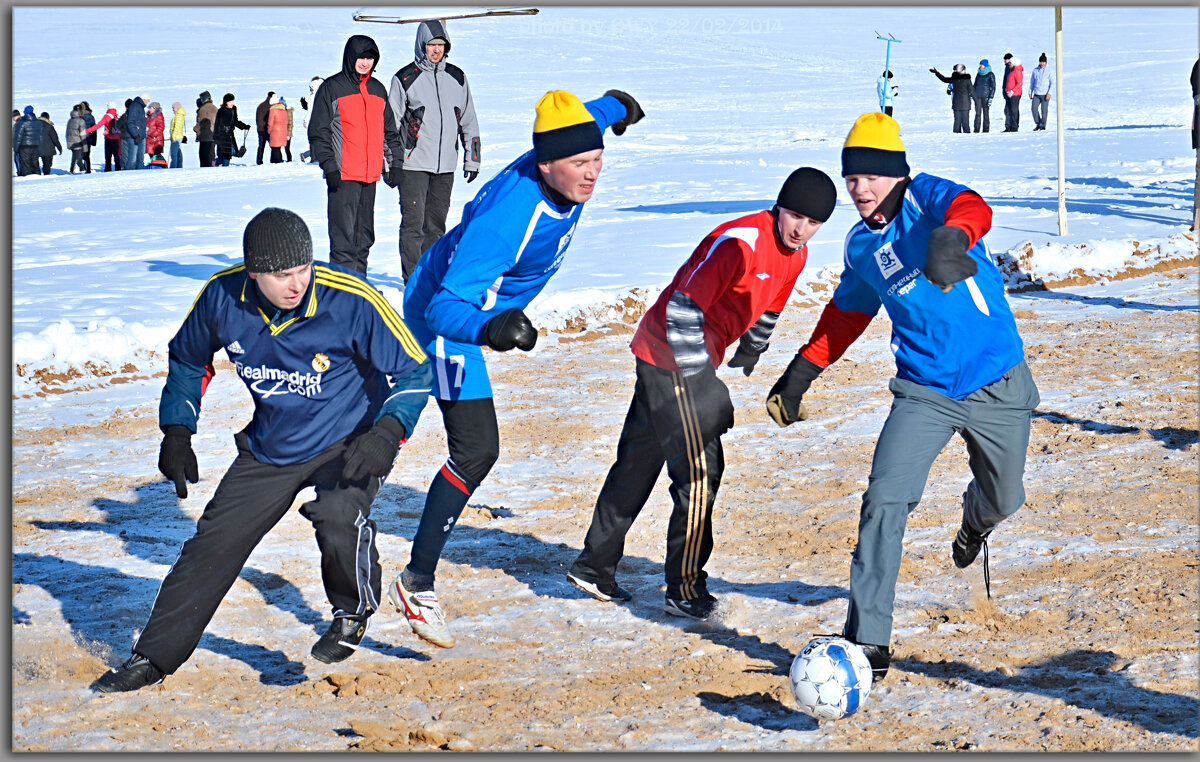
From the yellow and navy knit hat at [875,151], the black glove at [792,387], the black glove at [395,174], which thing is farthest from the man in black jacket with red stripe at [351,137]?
the yellow and navy knit hat at [875,151]

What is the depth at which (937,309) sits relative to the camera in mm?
4188

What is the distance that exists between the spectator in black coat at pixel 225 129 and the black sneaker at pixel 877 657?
76.8 ft

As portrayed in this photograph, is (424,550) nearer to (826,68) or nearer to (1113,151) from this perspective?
(1113,151)

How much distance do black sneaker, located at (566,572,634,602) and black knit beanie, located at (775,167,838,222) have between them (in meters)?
1.79

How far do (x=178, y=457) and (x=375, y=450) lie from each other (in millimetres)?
736

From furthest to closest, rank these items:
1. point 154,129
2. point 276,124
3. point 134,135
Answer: point 154,129
point 134,135
point 276,124

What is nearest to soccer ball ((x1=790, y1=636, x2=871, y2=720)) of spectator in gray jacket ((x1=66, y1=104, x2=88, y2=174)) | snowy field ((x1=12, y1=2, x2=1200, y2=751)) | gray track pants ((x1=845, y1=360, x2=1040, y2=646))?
snowy field ((x1=12, y1=2, x2=1200, y2=751))

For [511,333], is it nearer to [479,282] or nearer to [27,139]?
[479,282]

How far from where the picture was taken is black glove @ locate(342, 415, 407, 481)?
4.04 meters

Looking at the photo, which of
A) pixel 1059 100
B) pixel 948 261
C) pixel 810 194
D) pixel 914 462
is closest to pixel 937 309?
pixel 948 261

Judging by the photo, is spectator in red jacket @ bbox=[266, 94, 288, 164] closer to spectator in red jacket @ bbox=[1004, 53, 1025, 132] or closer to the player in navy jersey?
spectator in red jacket @ bbox=[1004, 53, 1025, 132]

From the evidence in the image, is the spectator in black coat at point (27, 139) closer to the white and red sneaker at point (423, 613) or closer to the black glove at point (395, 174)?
the black glove at point (395, 174)

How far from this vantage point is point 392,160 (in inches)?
388

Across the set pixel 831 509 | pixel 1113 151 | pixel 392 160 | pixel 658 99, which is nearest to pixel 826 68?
pixel 658 99
